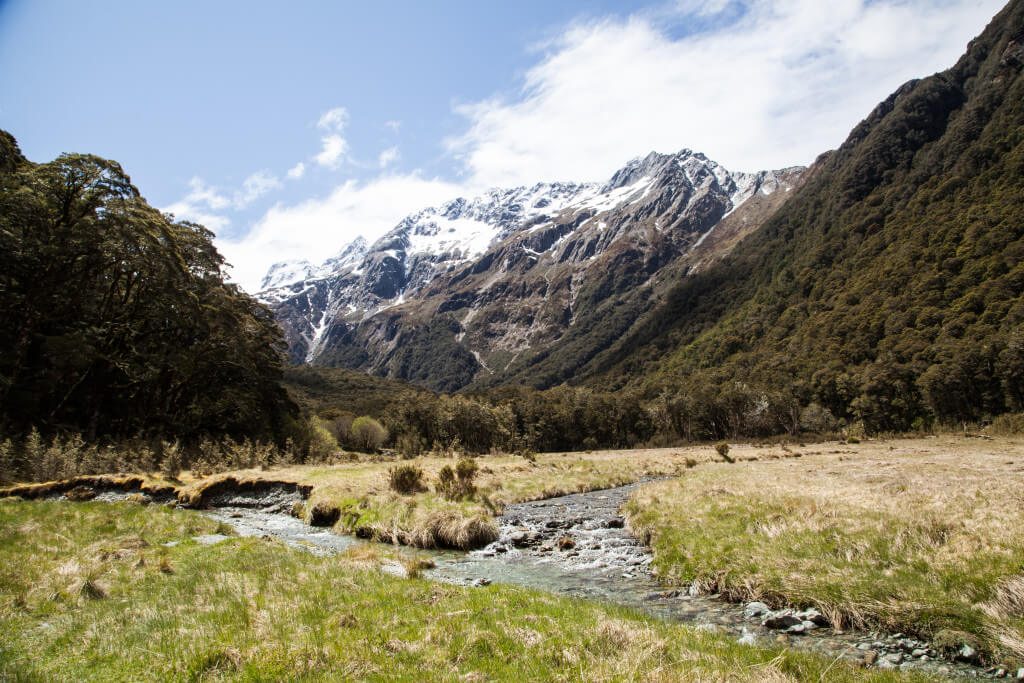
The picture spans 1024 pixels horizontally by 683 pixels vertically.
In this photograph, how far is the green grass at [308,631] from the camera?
7.00 m

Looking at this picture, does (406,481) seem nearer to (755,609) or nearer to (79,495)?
(79,495)

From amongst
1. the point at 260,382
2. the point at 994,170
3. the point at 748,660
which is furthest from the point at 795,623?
the point at 994,170

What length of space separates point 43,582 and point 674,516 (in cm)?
1953

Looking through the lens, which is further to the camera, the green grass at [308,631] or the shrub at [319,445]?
the shrub at [319,445]

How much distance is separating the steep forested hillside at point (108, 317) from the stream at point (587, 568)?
18065 millimetres

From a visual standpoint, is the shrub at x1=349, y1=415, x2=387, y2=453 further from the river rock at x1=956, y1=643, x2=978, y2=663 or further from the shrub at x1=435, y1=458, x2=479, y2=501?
the river rock at x1=956, y1=643, x2=978, y2=663

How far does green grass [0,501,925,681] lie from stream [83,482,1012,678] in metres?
1.75

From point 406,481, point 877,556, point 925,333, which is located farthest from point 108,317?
point 925,333

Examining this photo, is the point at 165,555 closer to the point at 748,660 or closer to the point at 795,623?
the point at 748,660

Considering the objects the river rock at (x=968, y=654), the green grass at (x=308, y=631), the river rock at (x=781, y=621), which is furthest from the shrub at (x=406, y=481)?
the river rock at (x=968, y=654)

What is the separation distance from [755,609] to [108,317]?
177 ft

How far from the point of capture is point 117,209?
3891 cm

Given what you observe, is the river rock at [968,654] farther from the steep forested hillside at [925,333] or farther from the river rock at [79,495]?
the steep forested hillside at [925,333]

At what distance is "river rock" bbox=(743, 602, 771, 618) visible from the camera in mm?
11113
